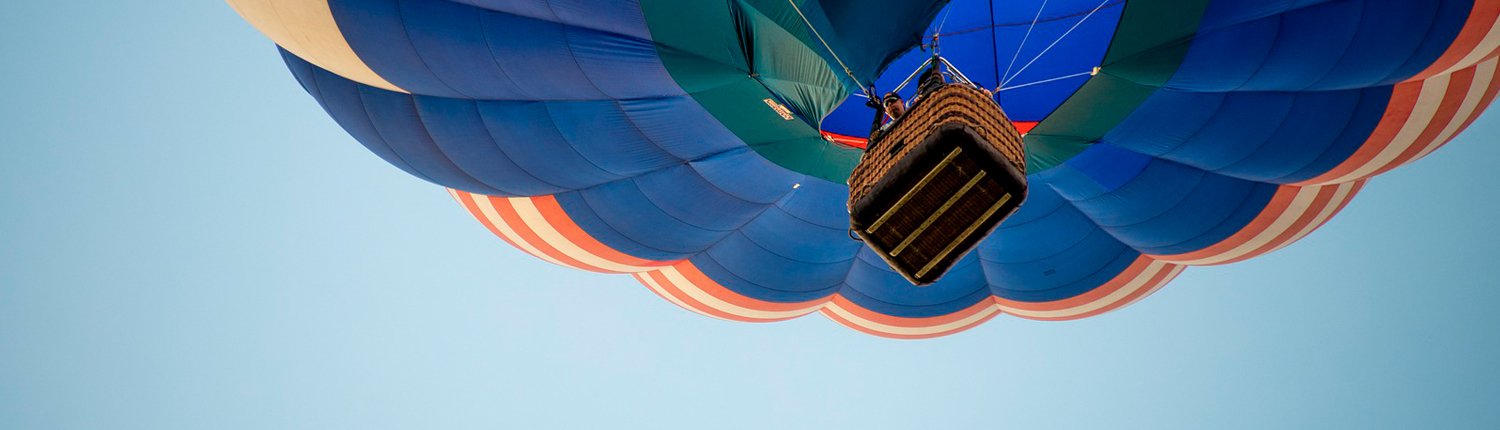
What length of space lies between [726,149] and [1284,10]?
72.6 inches

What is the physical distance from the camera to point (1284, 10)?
301cm

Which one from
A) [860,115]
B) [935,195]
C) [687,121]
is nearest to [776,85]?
[687,121]

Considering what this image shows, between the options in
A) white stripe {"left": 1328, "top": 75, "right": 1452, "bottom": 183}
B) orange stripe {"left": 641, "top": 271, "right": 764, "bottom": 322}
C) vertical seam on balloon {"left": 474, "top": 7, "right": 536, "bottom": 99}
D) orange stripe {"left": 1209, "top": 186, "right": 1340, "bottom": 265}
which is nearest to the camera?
vertical seam on balloon {"left": 474, "top": 7, "right": 536, "bottom": 99}

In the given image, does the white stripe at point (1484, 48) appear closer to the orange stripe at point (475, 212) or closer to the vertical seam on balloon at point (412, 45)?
the vertical seam on balloon at point (412, 45)

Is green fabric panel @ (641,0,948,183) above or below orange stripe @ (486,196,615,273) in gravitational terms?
above

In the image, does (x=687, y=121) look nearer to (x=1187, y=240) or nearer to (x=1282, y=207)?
(x=1187, y=240)

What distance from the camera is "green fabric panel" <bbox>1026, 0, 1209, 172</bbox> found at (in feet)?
9.94

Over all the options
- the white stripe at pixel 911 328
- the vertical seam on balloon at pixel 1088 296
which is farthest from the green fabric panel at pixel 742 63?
the vertical seam on balloon at pixel 1088 296

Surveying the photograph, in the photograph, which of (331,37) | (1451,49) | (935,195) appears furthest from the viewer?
(331,37)

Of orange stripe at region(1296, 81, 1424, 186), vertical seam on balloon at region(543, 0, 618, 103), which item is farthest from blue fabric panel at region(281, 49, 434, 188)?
orange stripe at region(1296, 81, 1424, 186)

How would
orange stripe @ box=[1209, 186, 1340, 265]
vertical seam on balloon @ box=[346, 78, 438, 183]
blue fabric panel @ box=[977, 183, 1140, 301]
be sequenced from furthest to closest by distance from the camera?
1. blue fabric panel @ box=[977, 183, 1140, 301]
2. orange stripe @ box=[1209, 186, 1340, 265]
3. vertical seam on balloon @ box=[346, 78, 438, 183]

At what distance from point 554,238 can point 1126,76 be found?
228 cm

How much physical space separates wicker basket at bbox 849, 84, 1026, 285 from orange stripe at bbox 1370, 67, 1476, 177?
163 cm

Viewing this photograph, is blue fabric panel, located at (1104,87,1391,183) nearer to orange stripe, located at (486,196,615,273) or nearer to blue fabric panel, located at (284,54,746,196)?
blue fabric panel, located at (284,54,746,196)
